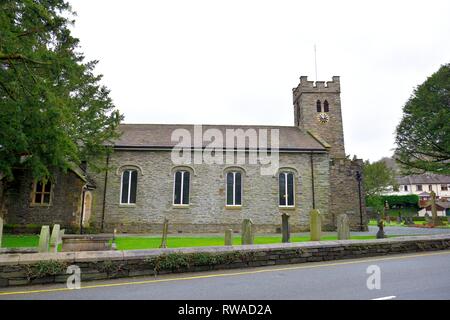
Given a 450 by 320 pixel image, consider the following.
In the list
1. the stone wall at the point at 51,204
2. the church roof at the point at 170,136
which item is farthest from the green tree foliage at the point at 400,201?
the stone wall at the point at 51,204

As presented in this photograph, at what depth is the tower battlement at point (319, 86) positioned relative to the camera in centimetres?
3006

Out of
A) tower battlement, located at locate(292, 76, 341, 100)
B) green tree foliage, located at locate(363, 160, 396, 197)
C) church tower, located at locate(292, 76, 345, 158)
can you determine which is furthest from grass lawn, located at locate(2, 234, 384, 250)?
green tree foliage, located at locate(363, 160, 396, 197)

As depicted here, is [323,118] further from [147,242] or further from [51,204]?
[51,204]

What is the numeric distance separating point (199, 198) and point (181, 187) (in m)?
1.77

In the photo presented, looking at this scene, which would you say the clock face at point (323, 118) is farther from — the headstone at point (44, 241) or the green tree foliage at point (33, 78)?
A: the headstone at point (44, 241)

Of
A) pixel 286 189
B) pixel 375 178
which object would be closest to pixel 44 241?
pixel 286 189

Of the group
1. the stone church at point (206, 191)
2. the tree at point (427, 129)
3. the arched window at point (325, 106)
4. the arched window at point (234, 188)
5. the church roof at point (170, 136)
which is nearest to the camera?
the stone church at point (206, 191)

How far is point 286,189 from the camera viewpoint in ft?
79.4

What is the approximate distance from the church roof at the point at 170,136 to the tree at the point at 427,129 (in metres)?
8.85

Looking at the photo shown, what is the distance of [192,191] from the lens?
23469 millimetres

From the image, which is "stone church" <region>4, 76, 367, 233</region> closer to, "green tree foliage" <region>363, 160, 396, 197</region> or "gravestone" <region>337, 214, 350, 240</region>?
"gravestone" <region>337, 214, 350, 240</region>
